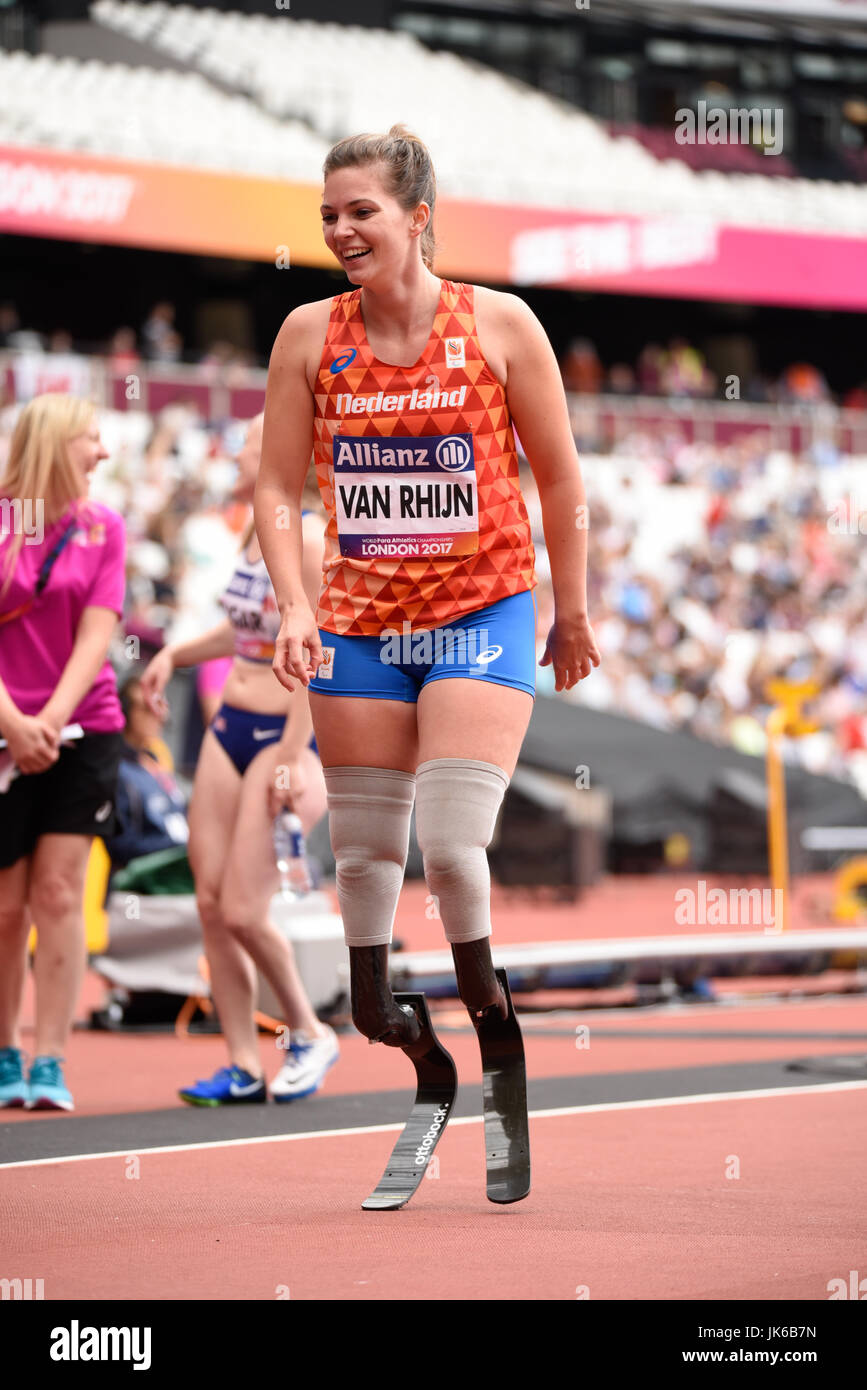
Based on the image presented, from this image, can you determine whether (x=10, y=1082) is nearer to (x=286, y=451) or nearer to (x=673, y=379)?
(x=286, y=451)

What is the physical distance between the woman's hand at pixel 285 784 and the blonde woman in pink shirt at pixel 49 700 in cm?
51

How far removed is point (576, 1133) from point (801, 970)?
518 cm

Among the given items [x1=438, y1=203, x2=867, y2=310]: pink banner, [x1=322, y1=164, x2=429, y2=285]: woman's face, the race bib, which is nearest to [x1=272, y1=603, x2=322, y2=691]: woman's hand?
the race bib

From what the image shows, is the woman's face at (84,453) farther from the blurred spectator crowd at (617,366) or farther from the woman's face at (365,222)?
the blurred spectator crowd at (617,366)

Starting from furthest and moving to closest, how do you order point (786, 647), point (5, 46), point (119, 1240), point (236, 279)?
point (236, 279) < point (5, 46) < point (786, 647) < point (119, 1240)

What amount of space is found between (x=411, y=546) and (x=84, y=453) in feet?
7.16

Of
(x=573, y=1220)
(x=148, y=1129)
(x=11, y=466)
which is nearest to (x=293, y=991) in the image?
(x=148, y=1129)

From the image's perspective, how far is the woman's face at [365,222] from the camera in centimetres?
416

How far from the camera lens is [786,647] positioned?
23219mm

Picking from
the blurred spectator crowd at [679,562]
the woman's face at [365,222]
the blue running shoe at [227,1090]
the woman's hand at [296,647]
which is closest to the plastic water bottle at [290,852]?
the blue running shoe at [227,1090]

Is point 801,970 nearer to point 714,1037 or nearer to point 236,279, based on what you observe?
point 714,1037

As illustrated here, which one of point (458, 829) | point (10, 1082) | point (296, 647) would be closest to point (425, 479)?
point (296, 647)

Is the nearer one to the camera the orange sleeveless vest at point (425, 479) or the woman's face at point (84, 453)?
the orange sleeveless vest at point (425, 479)
